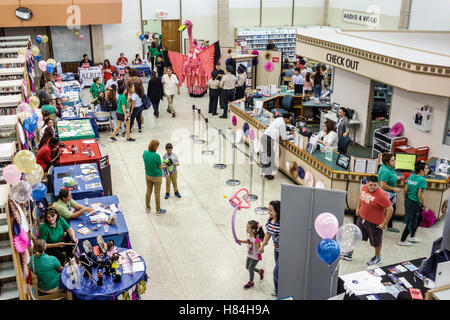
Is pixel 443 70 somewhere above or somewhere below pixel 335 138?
above

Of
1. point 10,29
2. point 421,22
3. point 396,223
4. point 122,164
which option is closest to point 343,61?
point 396,223

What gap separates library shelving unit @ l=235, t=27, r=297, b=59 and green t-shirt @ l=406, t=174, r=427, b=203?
48.5ft

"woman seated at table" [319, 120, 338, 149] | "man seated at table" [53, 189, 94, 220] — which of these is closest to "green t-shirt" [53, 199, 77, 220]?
"man seated at table" [53, 189, 94, 220]

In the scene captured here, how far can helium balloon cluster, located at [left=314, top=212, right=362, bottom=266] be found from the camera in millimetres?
5176

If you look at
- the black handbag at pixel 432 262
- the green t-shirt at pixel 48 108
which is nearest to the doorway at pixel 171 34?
the green t-shirt at pixel 48 108

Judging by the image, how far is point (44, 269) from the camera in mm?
5680

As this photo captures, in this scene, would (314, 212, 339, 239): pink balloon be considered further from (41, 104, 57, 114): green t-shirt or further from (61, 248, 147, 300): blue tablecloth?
(41, 104, 57, 114): green t-shirt

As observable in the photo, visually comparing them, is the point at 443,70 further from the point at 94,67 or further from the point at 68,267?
the point at 94,67

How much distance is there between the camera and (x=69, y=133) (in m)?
10.1

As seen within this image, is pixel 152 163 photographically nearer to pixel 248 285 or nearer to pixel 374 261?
pixel 248 285

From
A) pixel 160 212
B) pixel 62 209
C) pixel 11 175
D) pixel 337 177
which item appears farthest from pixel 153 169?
pixel 11 175

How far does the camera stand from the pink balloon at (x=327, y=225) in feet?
17.4

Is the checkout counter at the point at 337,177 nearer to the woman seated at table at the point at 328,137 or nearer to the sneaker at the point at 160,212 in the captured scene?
the woman seated at table at the point at 328,137
